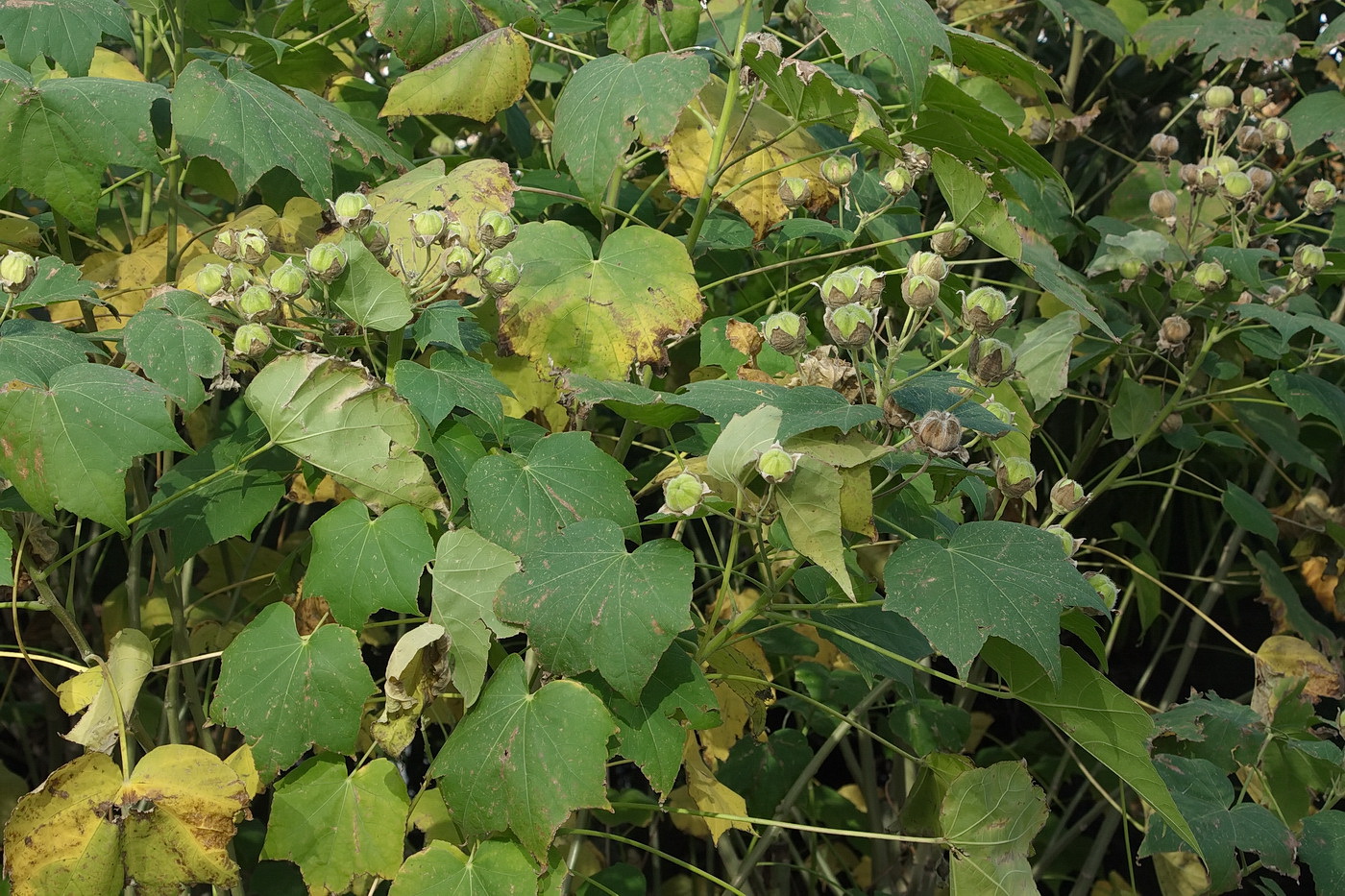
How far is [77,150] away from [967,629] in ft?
3.33

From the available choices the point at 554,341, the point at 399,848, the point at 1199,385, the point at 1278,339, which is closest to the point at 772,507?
the point at 554,341

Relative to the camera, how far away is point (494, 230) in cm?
110

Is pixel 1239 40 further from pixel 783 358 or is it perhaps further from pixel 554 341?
pixel 554 341

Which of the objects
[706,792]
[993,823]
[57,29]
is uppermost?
[57,29]

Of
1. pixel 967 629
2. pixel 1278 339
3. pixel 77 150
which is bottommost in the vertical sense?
pixel 1278 339

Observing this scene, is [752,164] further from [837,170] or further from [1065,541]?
[1065,541]

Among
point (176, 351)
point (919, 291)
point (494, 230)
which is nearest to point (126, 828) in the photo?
point (176, 351)

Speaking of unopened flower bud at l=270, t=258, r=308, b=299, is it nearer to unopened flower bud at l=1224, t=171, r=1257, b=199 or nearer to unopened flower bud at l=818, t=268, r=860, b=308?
unopened flower bud at l=818, t=268, r=860, b=308

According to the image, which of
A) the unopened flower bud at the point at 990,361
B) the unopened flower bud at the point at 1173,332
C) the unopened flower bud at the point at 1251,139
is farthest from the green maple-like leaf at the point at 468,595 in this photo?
the unopened flower bud at the point at 1251,139

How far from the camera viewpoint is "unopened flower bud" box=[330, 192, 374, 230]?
107 cm

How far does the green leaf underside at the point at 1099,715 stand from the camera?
102cm

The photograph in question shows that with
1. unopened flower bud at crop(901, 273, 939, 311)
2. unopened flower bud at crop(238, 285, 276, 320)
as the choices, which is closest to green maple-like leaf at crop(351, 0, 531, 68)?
unopened flower bud at crop(238, 285, 276, 320)

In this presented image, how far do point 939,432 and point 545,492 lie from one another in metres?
0.41

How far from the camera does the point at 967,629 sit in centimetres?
88
